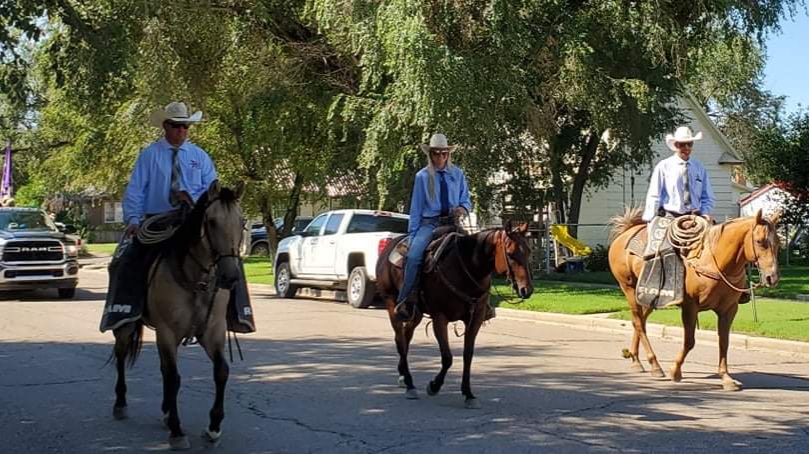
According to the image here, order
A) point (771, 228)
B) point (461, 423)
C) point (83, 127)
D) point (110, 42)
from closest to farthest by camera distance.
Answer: point (461, 423)
point (771, 228)
point (110, 42)
point (83, 127)

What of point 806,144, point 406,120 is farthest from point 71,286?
point 806,144

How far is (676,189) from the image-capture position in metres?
11.0

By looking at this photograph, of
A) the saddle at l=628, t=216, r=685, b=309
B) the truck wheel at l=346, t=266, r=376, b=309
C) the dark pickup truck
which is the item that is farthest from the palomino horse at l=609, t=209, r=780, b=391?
the dark pickup truck

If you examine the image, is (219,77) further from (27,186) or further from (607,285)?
(27,186)

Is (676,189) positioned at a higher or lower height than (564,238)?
higher

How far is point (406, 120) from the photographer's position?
20.4 meters

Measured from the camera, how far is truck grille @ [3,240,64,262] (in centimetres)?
2039

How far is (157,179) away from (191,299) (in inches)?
48.7

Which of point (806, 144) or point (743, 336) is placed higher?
point (806, 144)

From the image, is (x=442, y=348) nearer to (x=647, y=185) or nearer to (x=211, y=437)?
(x=211, y=437)

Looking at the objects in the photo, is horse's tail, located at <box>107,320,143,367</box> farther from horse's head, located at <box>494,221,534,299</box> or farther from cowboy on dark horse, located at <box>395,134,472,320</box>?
horse's head, located at <box>494,221,534,299</box>

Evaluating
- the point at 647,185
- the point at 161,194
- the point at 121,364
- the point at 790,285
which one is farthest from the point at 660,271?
the point at 647,185

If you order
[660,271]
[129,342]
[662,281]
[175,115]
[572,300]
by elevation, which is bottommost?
[572,300]

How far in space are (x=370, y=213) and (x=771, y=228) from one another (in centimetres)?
1191
